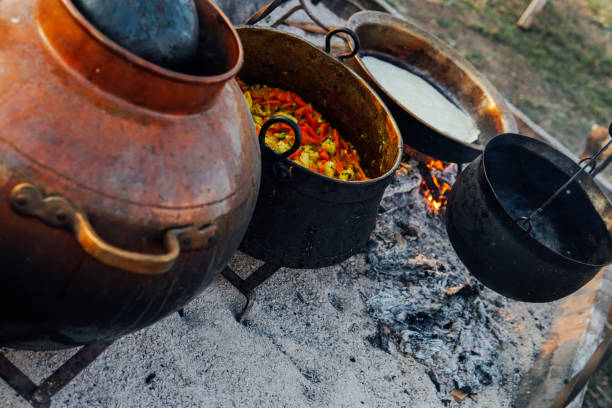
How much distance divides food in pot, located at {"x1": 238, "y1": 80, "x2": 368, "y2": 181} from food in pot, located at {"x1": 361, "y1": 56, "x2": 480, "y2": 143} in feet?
3.37

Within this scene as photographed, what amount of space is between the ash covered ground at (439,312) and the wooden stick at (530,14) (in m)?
7.06

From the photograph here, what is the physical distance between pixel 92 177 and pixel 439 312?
3173mm

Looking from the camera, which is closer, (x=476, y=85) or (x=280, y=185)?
(x=280, y=185)

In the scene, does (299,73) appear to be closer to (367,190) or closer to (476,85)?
(367,190)

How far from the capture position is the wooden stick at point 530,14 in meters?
9.77

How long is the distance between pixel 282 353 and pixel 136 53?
2.27m

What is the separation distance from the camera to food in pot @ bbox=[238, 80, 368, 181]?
3.51 meters

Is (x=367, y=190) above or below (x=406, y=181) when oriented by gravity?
above

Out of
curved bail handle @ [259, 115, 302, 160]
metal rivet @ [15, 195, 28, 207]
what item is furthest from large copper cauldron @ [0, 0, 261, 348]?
curved bail handle @ [259, 115, 302, 160]

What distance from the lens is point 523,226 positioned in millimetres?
3947

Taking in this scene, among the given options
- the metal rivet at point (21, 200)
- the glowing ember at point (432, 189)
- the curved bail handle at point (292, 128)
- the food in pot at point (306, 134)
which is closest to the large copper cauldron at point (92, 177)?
the metal rivet at point (21, 200)

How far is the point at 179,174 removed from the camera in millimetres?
1667

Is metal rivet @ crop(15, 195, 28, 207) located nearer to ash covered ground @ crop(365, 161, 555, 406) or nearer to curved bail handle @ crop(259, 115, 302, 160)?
curved bail handle @ crop(259, 115, 302, 160)

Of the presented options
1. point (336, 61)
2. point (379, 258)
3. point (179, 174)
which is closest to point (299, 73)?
point (336, 61)
